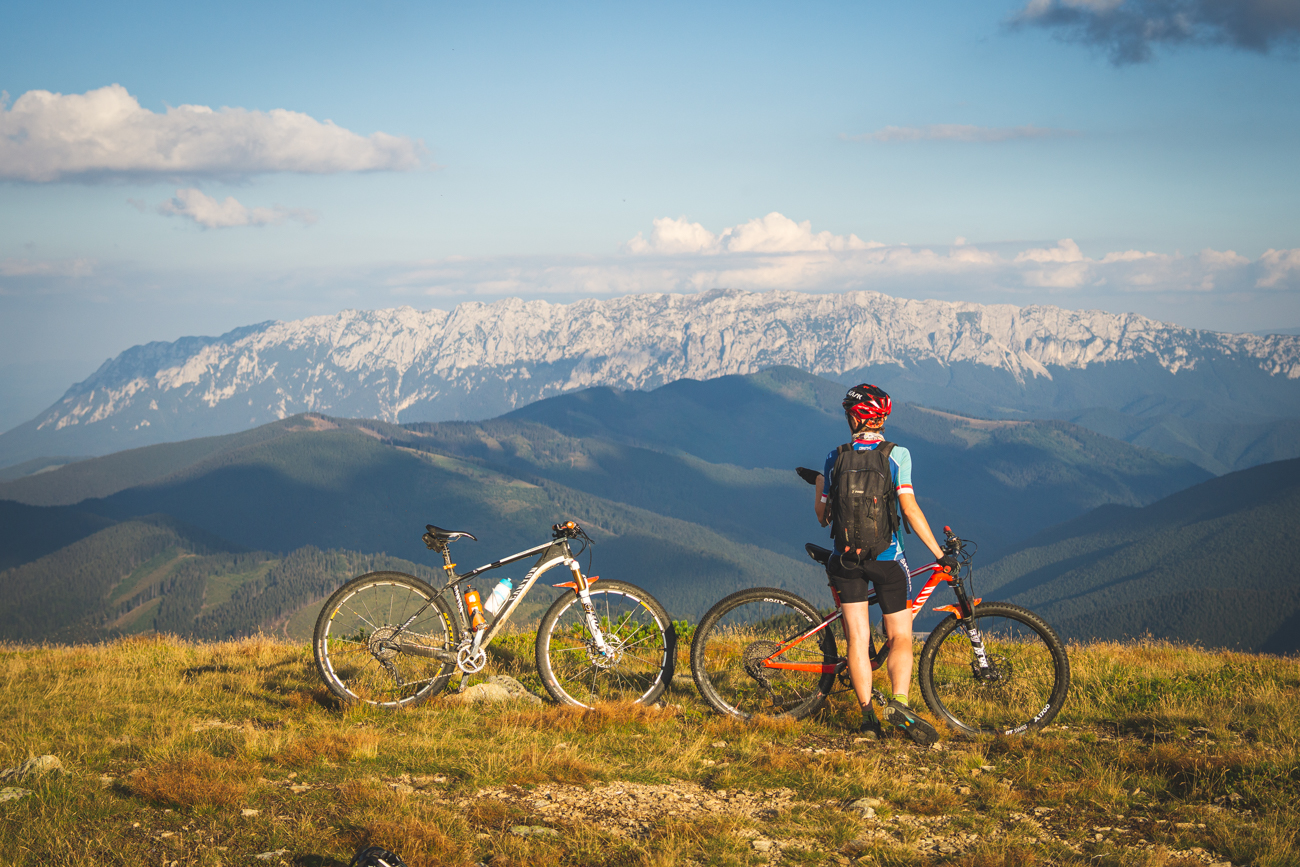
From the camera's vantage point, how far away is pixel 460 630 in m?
8.55

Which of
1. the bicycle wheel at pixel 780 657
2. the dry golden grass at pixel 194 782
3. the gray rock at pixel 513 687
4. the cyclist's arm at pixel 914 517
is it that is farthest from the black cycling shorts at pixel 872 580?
the dry golden grass at pixel 194 782

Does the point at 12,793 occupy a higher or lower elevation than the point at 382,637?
lower

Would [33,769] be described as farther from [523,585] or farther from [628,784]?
[628,784]

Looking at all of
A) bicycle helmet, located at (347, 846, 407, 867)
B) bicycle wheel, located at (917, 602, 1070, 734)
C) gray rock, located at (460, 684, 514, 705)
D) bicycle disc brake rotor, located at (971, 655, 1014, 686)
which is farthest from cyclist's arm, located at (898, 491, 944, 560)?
bicycle helmet, located at (347, 846, 407, 867)

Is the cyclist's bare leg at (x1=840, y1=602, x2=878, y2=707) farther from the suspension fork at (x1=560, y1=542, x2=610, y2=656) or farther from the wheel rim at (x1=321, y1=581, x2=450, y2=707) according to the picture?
the wheel rim at (x1=321, y1=581, x2=450, y2=707)

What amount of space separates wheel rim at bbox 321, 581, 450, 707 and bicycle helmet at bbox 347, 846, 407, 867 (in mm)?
3713

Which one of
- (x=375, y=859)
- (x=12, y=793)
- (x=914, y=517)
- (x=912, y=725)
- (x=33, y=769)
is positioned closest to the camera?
(x=375, y=859)

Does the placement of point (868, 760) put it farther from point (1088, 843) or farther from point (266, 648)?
point (266, 648)

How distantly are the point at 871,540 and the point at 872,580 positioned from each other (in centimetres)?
46

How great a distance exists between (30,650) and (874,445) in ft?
43.2

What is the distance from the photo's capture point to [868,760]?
710 centimetres

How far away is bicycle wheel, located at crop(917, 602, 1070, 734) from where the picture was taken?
8.19m

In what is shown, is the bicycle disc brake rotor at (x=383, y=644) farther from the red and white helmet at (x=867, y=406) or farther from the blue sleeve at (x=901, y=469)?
the blue sleeve at (x=901, y=469)

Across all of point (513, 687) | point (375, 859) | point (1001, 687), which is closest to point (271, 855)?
point (375, 859)
